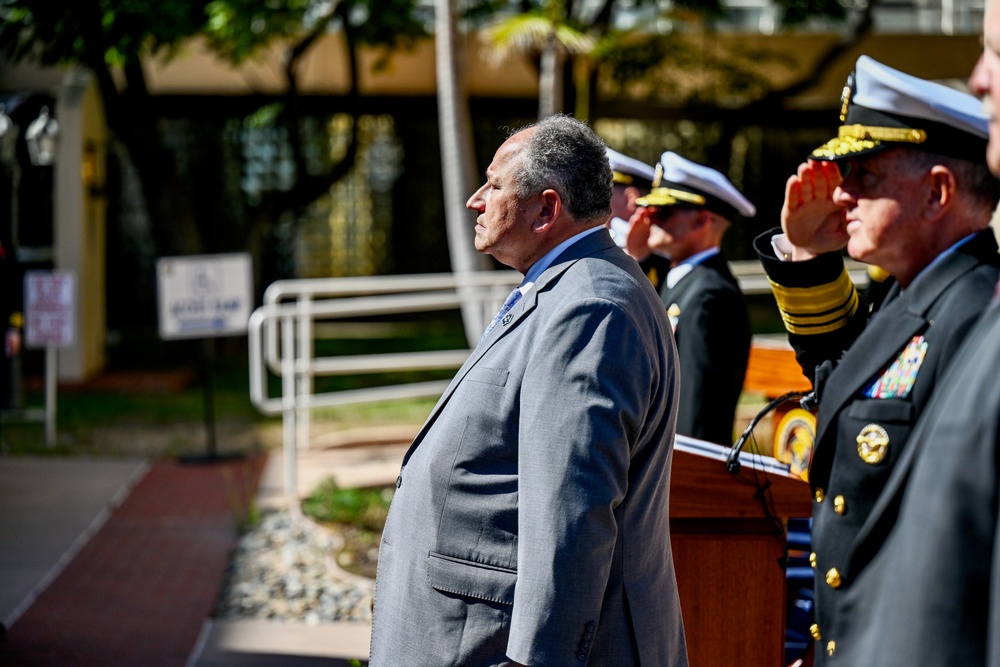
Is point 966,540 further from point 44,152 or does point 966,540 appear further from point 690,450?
point 44,152

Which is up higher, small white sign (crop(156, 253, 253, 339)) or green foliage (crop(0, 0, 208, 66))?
green foliage (crop(0, 0, 208, 66))

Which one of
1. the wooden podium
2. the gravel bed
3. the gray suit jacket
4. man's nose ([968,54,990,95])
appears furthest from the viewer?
the gravel bed

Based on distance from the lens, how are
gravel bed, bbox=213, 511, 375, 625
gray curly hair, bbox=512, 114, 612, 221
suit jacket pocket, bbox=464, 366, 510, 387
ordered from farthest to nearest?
gravel bed, bbox=213, 511, 375, 625
gray curly hair, bbox=512, 114, 612, 221
suit jacket pocket, bbox=464, 366, 510, 387

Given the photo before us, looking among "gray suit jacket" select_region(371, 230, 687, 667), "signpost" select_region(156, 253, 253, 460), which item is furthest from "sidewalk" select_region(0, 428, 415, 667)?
"gray suit jacket" select_region(371, 230, 687, 667)

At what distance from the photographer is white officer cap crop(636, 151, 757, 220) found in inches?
157

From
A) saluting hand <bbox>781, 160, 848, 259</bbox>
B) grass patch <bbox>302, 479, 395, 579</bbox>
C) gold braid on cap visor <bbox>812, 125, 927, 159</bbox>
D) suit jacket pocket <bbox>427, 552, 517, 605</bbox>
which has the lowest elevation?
grass patch <bbox>302, 479, 395, 579</bbox>

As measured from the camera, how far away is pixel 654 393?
238cm

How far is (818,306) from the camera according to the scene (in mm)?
2479

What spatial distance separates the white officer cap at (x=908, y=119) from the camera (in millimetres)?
1960

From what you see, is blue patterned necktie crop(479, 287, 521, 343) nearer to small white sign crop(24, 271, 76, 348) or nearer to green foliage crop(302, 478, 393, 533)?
green foliage crop(302, 478, 393, 533)

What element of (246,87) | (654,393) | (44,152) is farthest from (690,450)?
(246,87)

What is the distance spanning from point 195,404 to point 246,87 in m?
5.44

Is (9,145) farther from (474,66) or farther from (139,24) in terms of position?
(474,66)

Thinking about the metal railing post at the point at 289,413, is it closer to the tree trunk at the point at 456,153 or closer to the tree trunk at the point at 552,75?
the tree trunk at the point at 456,153
